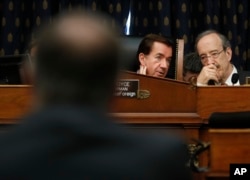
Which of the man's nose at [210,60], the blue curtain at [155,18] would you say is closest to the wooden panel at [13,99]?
the man's nose at [210,60]

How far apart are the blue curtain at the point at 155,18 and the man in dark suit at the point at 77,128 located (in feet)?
15.6

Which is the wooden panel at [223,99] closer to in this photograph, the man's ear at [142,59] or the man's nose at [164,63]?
the man's nose at [164,63]

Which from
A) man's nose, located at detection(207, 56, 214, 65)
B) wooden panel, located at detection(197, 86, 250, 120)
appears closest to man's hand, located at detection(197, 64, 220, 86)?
man's nose, located at detection(207, 56, 214, 65)

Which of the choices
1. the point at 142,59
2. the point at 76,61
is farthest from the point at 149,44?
the point at 76,61

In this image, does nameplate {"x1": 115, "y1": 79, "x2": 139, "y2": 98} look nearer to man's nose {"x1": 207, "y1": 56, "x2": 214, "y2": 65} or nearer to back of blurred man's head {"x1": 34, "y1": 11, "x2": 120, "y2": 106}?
man's nose {"x1": 207, "y1": 56, "x2": 214, "y2": 65}

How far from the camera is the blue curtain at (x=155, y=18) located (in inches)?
232

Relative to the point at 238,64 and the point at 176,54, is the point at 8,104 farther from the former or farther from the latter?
the point at 238,64

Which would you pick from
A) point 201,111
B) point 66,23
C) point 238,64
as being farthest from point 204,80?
point 66,23

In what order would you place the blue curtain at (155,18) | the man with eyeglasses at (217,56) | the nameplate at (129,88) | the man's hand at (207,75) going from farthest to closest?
the blue curtain at (155,18), the man with eyeglasses at (217,56), the man's hand at (207,75), the nameplate at (129,88)

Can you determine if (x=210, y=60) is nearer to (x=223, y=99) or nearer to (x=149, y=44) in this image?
(x=149, y=44)

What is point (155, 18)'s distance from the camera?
5977 millimetres

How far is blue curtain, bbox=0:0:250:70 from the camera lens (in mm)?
5891

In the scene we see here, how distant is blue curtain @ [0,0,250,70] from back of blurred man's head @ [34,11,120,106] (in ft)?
15.6

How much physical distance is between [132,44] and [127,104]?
1.37 metres
